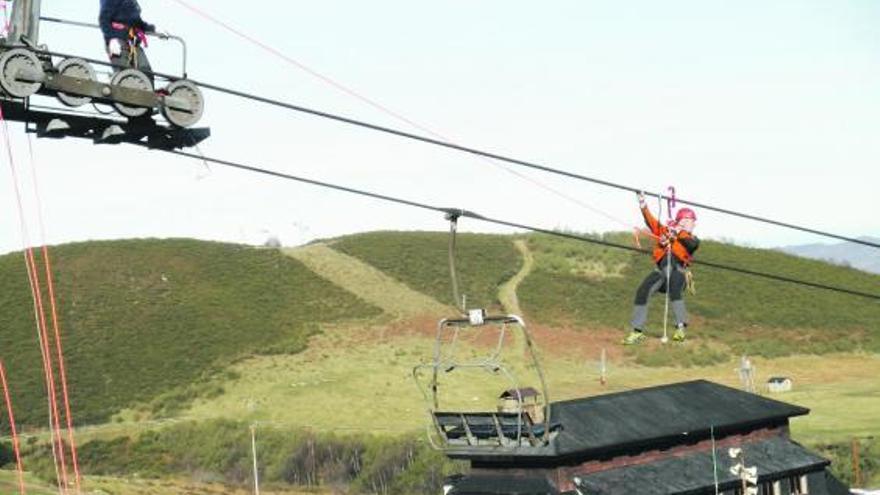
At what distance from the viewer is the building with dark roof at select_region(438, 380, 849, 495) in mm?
41844

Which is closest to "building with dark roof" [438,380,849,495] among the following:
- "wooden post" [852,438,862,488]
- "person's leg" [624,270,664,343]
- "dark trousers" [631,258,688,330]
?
"wooden post" [852,438,862,488]

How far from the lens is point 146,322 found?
349 feet

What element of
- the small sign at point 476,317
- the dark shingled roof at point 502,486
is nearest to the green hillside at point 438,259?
the dark shingled roof at point 502,486

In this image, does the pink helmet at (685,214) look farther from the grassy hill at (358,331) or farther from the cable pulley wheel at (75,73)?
the grassy hill at (358,331)

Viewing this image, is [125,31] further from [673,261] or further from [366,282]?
[366,282]

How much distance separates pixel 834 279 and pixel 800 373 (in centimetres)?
4724

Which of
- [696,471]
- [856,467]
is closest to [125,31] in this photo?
[696,471]

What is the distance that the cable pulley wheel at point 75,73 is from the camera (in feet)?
55.0

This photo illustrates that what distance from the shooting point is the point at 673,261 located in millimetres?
20094

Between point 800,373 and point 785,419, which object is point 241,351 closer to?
point 800,373

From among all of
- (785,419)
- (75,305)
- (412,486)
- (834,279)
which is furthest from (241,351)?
(834,279)

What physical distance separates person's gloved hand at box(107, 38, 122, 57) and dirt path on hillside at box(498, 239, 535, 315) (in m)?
88.6

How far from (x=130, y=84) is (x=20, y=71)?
153 cm

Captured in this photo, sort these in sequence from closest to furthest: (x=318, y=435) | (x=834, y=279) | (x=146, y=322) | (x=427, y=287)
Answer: (x=318, y=435)
(x=146, y=322)
(x=427, y=287)
(x=834, y=279)
